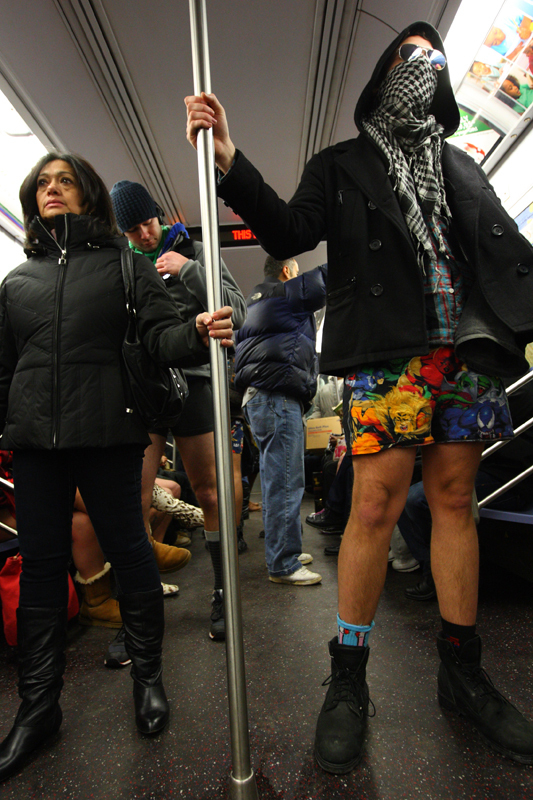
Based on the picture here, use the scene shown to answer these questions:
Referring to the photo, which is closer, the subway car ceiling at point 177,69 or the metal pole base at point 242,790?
the metal pole base at point 242,790

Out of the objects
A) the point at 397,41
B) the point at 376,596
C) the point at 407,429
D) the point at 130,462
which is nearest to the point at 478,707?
the point at 376,596

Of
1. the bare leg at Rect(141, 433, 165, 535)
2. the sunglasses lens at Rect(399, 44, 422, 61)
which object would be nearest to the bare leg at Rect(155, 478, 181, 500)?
the bare leg at Rect(141, 433, 165, 535)

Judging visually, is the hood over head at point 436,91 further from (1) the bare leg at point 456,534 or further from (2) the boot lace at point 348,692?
(2) the boot lace at point 348,692

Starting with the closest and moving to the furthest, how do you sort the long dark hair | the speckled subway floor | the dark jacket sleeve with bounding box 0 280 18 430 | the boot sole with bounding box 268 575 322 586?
the speckled subway floor < the dark jacket sleeve with bounding box 0 280 18 430 < the long dark hair < the boot sole with bounding box 268 575 322 586

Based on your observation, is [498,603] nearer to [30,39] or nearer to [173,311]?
[173,311]

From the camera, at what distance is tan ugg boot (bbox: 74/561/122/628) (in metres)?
1.69

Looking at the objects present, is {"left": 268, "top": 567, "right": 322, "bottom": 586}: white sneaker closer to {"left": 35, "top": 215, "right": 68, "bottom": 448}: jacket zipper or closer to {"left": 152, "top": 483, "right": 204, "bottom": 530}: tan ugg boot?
{"left": 152, "top": 483, "right": 204, "bottom": 530}: tan ugg boot

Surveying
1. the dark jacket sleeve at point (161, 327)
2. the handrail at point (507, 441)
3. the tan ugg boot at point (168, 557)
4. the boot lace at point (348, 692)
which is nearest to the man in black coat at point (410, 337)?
the boot lace at point (348, 692)

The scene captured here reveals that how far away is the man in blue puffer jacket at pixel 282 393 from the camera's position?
2.10 meters

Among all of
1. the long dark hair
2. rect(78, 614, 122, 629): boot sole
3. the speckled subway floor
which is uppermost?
the long dark hair

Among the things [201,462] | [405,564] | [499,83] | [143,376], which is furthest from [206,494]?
[499,83]

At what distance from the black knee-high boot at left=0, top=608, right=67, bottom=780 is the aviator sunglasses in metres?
1.67

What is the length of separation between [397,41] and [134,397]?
1162 mm

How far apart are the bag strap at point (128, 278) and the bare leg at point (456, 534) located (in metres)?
0.89
